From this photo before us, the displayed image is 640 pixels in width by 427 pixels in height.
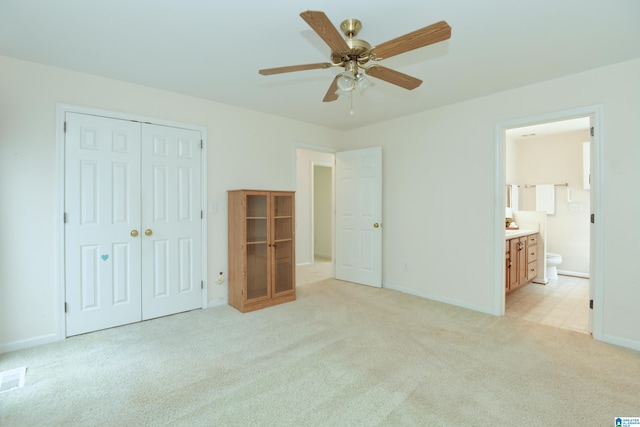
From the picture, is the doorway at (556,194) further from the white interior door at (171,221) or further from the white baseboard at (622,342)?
the white interior door at (171,221)

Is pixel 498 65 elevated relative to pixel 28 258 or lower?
elevated

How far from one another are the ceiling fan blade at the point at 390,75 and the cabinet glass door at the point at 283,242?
6.99ft

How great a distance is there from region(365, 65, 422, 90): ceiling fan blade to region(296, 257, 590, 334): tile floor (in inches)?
114

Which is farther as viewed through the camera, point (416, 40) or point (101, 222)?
point (101, 222)

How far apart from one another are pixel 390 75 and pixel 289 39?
2.76 feet

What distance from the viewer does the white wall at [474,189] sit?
8.63 ft

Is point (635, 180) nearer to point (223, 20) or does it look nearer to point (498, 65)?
point (498, 65)

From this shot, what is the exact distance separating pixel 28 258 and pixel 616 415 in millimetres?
4479

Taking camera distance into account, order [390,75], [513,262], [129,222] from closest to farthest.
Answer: [390,75] < [129,222] < [513,262]

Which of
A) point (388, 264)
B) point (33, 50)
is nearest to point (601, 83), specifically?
point (388, 264)

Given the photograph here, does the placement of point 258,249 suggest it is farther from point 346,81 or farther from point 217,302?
point 346,81

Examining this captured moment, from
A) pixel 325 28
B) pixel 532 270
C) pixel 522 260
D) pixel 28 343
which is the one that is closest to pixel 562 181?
pixel 532 270

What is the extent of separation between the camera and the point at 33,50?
2432 millimetres

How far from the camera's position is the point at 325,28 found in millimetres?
1468
